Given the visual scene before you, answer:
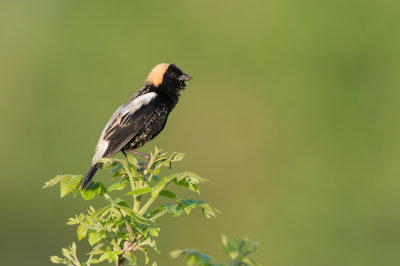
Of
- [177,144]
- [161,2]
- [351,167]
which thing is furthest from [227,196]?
[161,2]

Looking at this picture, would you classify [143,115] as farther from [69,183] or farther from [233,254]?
[233,254]

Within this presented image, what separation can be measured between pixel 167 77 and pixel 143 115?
435 millimetres

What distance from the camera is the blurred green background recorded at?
26.4 ft

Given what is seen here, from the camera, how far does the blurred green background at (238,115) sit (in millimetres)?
8039

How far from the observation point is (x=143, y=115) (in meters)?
3.57

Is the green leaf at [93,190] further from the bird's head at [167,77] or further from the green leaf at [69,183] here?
the bird's head at [167,77]

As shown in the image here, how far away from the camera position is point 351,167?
28.5 ft

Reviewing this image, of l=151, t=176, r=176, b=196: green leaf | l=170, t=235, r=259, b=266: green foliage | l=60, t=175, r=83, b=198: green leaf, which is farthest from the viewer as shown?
l=60, t=175, r=83, b=198: green leaf

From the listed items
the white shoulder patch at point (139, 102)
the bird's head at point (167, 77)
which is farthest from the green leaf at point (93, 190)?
the bird's head at point (167, 77)

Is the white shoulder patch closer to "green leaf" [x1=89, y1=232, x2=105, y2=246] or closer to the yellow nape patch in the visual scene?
the yellow nape patch

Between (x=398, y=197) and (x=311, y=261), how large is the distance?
68.9 inches

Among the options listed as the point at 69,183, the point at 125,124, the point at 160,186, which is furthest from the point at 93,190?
the point at 125,124

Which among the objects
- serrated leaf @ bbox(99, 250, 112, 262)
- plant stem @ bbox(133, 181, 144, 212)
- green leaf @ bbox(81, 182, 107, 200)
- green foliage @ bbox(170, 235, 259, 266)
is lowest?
green foliage @ bbox(170, 235, 259, 266)

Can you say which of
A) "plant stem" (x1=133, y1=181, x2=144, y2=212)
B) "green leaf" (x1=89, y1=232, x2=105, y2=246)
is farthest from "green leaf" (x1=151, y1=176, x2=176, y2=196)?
"green leaf" (x1=89, y1=232, x2=105, y2=246)
